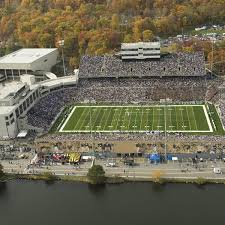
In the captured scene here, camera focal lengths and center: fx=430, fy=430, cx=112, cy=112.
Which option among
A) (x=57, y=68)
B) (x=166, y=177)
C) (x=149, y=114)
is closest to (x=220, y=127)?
(x=149, y=114)

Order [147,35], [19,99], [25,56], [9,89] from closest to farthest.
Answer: [19,99], [9,89], [25,56], [147,35]

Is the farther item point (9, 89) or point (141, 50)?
point (141, 50)

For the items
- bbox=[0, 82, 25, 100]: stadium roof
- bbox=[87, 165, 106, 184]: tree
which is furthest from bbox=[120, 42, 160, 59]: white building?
bbox=[87, 165, 106, 184]: tree

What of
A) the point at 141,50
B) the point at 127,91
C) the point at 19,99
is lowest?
the point at 127,91

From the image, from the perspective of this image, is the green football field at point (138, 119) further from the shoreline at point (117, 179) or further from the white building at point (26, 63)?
the white building at point (26, 63)

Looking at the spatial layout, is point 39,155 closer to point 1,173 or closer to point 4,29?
point 1,173

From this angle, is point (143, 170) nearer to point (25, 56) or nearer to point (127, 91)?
point (127, 91)

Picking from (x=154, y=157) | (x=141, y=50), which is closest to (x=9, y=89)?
(x=141, y=50)
